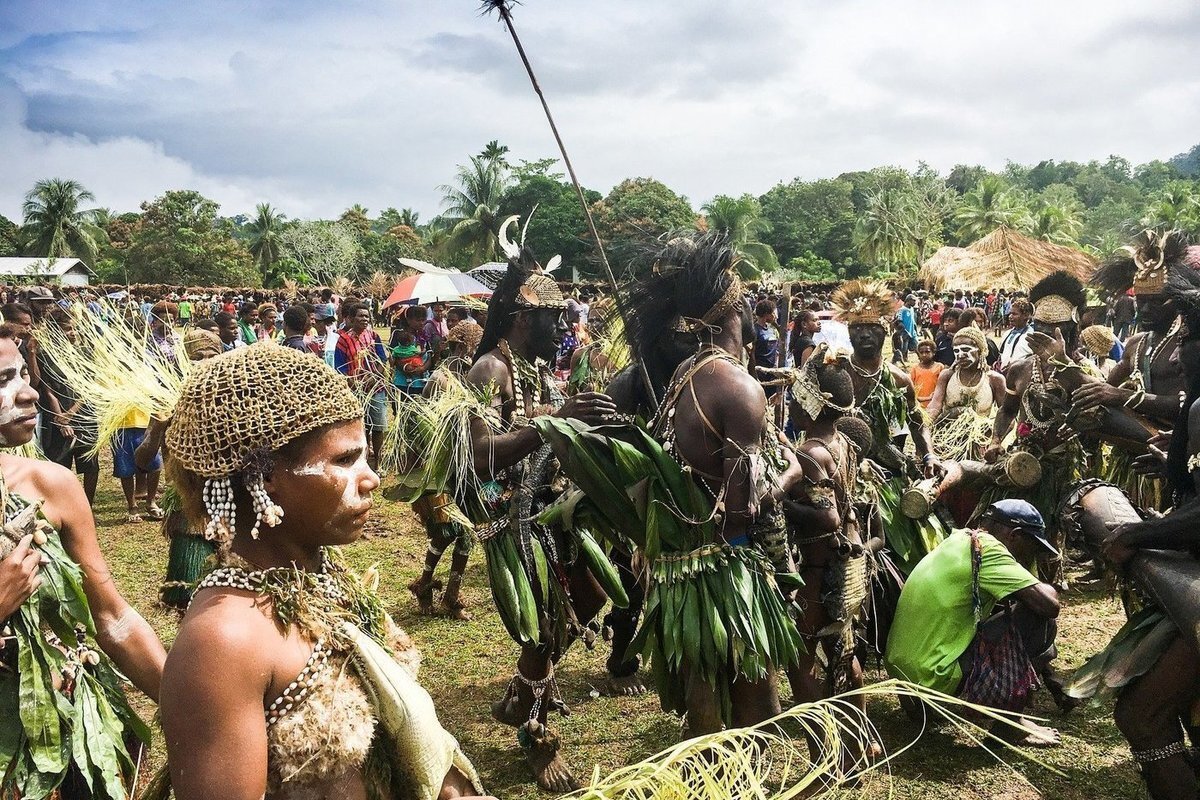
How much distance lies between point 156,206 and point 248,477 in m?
57.2

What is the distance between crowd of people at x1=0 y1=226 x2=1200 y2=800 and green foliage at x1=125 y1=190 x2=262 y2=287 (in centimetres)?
4802

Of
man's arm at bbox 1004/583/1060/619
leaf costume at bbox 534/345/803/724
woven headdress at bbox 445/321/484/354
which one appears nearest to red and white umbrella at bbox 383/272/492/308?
woven headdress at bbox 445/321/484/354

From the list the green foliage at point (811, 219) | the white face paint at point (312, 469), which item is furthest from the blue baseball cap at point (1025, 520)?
the green foliage at point (811, 219)

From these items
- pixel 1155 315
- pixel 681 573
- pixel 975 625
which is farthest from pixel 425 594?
pixel 1155 315

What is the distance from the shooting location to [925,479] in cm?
584

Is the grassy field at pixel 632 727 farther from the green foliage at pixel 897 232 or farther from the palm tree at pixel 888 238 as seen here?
the palm tree at pixel 888 238

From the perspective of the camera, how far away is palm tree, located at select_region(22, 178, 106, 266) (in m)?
65.6

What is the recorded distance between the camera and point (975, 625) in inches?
181

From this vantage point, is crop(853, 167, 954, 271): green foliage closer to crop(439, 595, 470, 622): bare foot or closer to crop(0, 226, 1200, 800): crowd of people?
crop(0, 226, 1200, 800): crowd of people

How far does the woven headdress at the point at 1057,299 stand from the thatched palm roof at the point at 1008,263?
23131mm

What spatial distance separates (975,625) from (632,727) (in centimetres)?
190

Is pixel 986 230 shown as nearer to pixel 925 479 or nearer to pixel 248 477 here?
pixel 925 479

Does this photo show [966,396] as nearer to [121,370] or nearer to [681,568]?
[681,568]

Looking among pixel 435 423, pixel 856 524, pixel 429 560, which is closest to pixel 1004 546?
pixel 856 524
